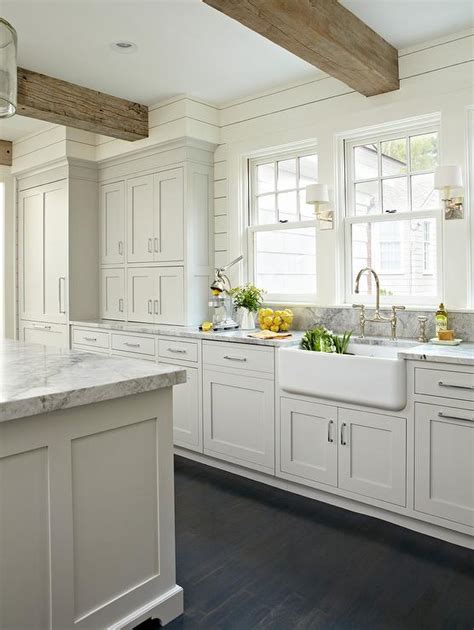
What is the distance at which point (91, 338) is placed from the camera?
4.76 metres

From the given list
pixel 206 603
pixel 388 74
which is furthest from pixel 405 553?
pixel 388 74

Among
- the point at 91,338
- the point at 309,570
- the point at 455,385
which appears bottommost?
the point at 309,570

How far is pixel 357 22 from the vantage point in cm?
294

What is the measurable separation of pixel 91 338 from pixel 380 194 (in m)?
→ 2.74

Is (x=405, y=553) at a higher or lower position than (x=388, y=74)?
lower

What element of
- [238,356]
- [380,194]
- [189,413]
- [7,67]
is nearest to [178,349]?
[189,413]

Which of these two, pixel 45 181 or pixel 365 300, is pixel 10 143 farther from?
pixel 365 300

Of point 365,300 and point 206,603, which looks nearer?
point 206,603

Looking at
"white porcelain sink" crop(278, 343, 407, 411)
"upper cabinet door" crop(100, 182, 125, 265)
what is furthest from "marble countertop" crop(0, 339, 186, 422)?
"upper cabinet door" crop(100, 182, 125, 265)

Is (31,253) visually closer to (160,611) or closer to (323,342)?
(323,342)

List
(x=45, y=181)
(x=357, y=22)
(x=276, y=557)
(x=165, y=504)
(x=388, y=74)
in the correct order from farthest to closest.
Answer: (x=45, y=181)
(x=388, y=74)
(x=357, y=22)
(x=276, y=557)
(x=165, y=504)

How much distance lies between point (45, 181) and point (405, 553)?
461 cm

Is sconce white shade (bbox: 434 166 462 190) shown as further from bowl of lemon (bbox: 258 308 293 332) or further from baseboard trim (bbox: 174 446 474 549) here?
baseboard trim (bbox: 174 446 474 549)

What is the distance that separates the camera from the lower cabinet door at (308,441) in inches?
121
